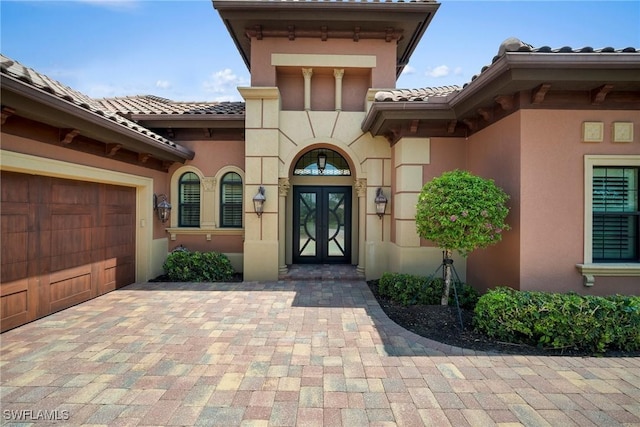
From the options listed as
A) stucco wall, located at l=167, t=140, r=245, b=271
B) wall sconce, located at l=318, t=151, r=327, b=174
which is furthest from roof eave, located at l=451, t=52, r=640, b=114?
stucco wall, located at l=167, t=140, r=245, b=271

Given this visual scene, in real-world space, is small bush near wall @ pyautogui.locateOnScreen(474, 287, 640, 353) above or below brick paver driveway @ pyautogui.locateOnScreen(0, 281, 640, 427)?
above

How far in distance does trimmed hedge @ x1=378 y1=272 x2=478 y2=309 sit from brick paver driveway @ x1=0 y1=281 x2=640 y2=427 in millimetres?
1090

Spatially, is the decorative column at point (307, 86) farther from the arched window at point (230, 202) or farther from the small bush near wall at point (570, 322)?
the small bush near wall at point (570, 322)

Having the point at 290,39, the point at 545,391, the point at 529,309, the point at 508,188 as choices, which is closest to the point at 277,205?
the point at 290,39

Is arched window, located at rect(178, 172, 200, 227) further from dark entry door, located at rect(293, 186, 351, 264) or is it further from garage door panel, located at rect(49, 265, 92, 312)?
garage door panel, located at rect(49, 265, 92, 312)

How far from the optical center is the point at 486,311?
4.56 metres

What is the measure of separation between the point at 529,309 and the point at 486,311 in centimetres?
54

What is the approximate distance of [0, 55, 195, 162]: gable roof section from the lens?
3.99m

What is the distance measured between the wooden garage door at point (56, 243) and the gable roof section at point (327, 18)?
5055mm

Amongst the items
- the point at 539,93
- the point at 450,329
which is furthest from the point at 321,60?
the point at 450,329

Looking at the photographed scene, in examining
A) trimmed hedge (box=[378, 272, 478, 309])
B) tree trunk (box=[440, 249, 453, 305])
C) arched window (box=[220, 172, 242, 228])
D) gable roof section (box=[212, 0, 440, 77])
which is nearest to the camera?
tree trunk (box=[440, 249, 453, 305])

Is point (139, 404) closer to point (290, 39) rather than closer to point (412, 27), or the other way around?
point (290, 39)

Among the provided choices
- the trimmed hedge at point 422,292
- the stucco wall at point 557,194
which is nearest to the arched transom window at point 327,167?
the trimmed hedge at point 422,292

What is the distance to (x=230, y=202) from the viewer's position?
8852mm
